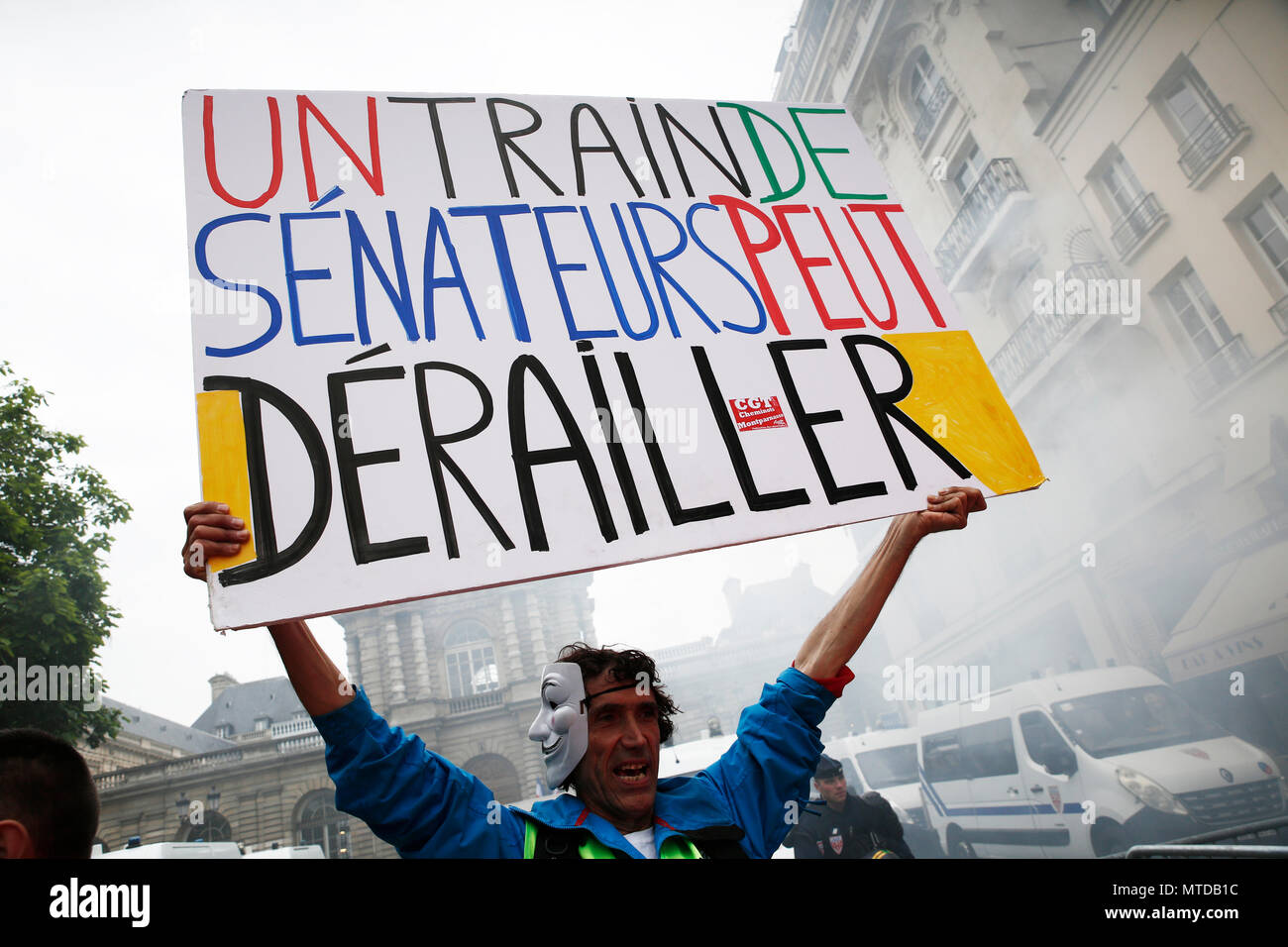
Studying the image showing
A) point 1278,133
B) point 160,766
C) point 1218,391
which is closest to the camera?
point 1278,133

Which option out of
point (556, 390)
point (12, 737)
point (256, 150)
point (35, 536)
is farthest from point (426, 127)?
point (35, 536)

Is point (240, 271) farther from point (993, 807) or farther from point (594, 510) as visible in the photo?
point (993, 807)

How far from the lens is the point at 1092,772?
21.9 ft

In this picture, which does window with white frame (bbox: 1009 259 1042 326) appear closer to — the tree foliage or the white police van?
the white police van

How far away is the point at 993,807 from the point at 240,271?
9236 millimetres

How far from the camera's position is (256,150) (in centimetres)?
195

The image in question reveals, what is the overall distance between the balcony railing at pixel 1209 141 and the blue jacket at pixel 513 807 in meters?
11.7

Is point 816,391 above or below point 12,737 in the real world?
above

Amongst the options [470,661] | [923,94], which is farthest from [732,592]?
[923,94]

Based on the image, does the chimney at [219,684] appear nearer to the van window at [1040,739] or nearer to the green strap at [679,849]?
the van window at [1040,739]

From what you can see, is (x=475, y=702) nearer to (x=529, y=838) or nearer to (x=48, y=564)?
(x=48, y=564)

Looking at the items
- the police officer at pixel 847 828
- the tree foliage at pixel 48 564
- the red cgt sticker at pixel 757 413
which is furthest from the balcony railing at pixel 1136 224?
the tree foliage at pixel 48 564

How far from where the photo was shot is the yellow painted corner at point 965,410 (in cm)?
185

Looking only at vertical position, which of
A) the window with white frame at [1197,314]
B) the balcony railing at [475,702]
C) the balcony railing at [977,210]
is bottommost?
the window with white frame at [1197,314]
